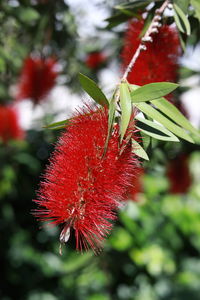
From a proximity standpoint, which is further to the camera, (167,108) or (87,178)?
(167,108)

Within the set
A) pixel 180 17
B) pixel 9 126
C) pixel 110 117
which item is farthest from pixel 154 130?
pixel 9 126

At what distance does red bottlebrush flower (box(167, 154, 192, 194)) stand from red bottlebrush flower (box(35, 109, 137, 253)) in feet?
4.87

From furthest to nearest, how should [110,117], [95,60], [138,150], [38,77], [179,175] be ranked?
[95,60], [179,175], [38,77], [138,150], [110,117]

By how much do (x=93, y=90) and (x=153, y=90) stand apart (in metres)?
0.13

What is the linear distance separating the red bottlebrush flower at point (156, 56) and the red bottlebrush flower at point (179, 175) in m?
1.15

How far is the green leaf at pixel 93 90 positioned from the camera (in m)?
0.92

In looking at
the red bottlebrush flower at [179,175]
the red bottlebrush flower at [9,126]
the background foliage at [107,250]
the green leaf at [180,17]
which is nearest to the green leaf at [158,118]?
the green leaf at [180,17]

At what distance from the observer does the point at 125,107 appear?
890 mm

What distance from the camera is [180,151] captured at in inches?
83.6

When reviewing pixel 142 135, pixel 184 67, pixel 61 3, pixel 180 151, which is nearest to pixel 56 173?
pixel 142 135

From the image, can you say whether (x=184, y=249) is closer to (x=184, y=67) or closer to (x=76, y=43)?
(x=76, y=43)

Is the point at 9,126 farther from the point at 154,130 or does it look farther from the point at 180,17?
the point at 154,130

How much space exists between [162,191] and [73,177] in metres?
3.99

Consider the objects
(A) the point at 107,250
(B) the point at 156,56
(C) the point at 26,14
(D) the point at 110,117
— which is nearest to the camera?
(D) the point at 110,117
